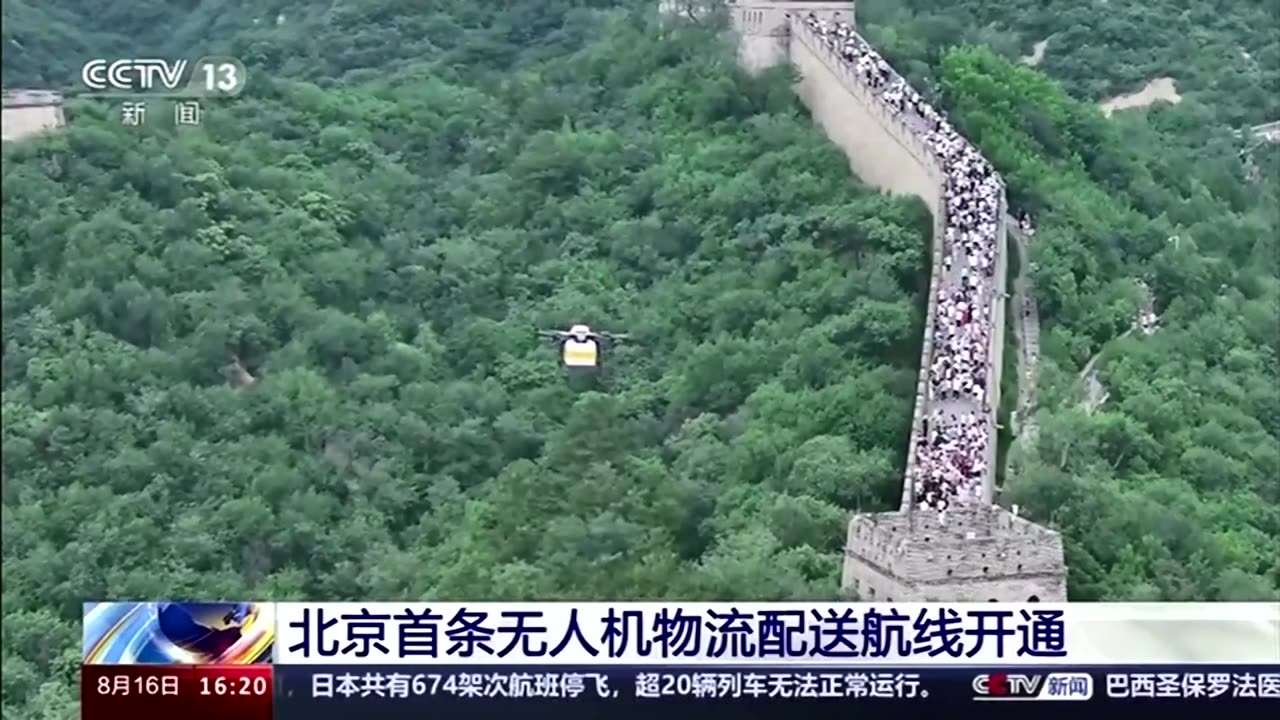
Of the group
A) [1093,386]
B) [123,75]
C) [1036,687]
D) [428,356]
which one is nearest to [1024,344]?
[1093,386]

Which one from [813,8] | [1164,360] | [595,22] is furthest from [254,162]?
[1164,360]

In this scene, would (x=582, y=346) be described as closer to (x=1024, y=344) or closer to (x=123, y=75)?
(x=1024, y=344)

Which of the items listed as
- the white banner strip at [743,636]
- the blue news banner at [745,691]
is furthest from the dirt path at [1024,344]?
the blue news banner at [745,691]

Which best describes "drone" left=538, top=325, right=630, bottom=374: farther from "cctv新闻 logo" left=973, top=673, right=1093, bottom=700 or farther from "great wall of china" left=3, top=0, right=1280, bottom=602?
"cctv新闻 logo" left=973, top=673, right=1093, bottom=700

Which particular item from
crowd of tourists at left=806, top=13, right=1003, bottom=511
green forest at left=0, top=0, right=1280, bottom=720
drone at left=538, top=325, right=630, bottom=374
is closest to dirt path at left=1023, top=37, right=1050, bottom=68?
green forest at left=0, top=0, right=1280, bottom=720

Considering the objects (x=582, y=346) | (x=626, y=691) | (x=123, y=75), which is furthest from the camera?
(x=582, y=346)

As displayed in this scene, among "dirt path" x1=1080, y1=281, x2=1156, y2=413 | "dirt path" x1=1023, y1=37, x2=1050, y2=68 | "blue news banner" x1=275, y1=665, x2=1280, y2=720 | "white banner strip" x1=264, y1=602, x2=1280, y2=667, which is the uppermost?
"dirt path" x1=1023, y1=37, x2=1050, y2=68
